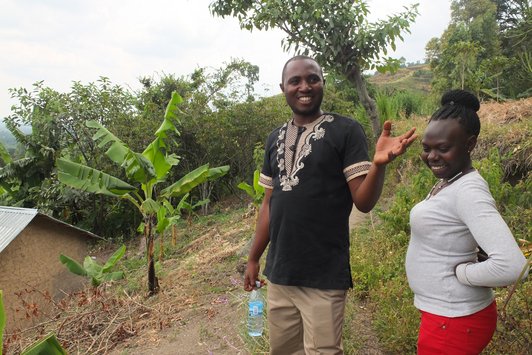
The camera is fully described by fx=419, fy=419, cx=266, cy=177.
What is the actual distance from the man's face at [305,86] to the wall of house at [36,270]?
6458 millimetres

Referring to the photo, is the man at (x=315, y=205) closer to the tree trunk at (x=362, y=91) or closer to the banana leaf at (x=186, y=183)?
the banana leaf at (x=186, y=183)

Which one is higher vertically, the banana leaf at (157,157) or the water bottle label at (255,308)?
the banana leaf at (157,157)

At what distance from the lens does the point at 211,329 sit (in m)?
4.21

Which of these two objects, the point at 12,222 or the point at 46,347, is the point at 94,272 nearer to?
the point at 12,222

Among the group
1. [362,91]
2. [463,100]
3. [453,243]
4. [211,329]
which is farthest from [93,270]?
[463,100]

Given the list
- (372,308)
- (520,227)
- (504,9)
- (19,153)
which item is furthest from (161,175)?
(504,9)

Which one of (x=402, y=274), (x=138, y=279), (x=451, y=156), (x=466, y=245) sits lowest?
(x=138, y=279)

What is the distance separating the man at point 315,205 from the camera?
75.0 inches

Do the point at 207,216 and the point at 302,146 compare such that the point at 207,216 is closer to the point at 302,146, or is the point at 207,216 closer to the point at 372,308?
the point at 372,308

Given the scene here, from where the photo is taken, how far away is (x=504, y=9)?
2208 centimetres

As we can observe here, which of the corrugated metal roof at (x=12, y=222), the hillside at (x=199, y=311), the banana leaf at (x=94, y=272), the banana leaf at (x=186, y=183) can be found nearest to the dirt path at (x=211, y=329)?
the hillside at (x=199, y=311)

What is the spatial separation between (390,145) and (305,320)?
941mm

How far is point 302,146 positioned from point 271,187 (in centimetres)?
37

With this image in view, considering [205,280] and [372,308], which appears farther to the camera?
[205,280]
